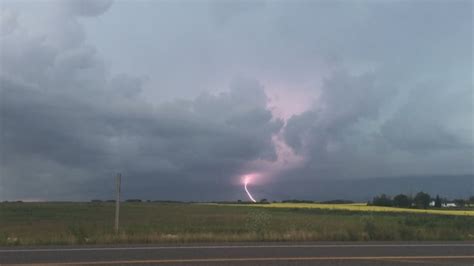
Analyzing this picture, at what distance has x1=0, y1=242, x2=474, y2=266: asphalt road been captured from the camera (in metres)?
13.7

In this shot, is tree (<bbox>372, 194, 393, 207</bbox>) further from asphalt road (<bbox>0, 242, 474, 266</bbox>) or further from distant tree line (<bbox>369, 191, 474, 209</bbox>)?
asphalt road (<bbox>0, 242, 474, 266</bbox>)

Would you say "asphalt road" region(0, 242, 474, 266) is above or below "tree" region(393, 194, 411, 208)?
below

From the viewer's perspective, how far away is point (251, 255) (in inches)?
600

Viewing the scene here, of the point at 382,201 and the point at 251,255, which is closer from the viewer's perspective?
the point at 251,255

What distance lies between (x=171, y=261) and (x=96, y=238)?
25.3 ft

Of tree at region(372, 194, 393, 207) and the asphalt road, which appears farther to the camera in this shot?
tree at region(372, 194, 393, 207)

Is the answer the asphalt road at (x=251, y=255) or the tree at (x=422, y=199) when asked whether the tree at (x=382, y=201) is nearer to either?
the tree at (x=422, y=199)

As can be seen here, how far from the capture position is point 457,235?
23.8 meters

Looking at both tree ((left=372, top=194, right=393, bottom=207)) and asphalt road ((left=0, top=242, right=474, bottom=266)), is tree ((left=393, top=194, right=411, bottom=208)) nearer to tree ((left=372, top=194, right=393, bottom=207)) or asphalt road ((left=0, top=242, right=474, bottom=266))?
tree ((left=372, top=194, right=393, bottom=207))

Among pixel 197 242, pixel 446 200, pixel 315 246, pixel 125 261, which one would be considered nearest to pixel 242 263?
pixel 125 261

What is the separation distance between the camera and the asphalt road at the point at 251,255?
13680mm

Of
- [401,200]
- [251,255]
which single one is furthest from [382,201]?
[251,255]

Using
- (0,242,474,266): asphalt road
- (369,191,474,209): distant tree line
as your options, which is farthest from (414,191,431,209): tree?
(0,242,474,266): asphalt road

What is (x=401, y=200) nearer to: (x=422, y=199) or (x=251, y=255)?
(x=422, y=199)
